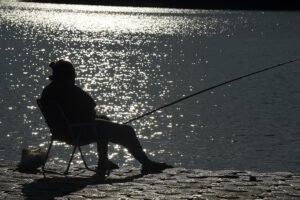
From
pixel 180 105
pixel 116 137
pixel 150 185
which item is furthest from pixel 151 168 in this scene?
pixel 180 105

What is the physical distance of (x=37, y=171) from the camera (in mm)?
9258

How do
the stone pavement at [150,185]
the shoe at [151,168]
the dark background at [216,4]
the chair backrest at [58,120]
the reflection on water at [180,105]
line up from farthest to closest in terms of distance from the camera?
the dark background at [216,4] → the reflection on water at [180,105] → the shoe at [151,168] → the chair backrest at [58,120] → the stone pavement at [150,185]

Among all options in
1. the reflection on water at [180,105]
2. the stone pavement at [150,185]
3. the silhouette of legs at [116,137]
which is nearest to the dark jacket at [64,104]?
the silhouette of legs at [116,137]

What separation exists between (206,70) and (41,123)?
2087 centimetres

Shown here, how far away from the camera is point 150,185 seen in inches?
334

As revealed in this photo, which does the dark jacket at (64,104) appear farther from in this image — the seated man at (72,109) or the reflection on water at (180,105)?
the reflection on water at (180,105)

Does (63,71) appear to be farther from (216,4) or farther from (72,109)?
(216,4)

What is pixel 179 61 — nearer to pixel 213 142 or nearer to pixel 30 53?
pixel 30 53

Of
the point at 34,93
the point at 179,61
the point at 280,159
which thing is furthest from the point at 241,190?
the point at 179,61

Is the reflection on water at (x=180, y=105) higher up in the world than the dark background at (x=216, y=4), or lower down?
lower down

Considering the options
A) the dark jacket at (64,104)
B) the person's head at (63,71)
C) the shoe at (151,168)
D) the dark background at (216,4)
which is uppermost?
the dark background at (216,4)

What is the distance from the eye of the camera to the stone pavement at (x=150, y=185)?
7922 mm

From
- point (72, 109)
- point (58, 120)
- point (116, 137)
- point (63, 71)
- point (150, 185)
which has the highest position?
point (63, 71)

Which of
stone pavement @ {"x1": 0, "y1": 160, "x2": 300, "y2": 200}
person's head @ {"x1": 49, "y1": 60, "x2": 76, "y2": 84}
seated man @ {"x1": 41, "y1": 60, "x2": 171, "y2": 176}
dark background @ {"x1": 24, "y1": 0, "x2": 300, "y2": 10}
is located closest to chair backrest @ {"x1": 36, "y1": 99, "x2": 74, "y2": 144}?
seated man @ {"x1": 41, "y1": 60, "x2": 171, "y2": 176}
